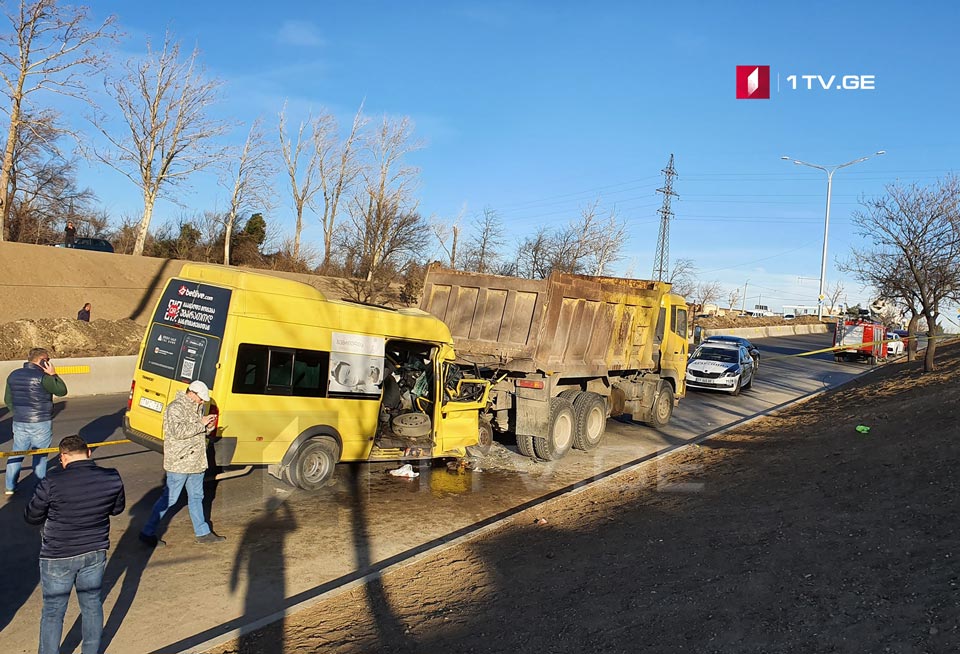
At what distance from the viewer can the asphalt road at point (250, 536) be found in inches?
199

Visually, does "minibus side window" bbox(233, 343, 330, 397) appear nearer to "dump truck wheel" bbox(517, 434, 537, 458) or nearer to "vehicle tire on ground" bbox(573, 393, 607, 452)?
"dump truck wheel" bbox(517, 434, 537, 458)

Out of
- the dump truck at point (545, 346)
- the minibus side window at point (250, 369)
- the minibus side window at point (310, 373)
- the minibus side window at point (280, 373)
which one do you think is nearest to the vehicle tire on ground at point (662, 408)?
the dump truck at point (545, 346)

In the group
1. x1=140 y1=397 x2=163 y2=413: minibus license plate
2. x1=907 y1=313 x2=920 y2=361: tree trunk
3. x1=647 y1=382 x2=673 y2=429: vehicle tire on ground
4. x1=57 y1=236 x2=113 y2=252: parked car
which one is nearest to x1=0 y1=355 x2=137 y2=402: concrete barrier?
x1=140 y1=397 x2=163 y2=413: minibus license plate

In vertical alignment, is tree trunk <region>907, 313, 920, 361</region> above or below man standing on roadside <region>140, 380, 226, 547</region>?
above

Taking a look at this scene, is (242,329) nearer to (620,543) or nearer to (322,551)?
(322,551)

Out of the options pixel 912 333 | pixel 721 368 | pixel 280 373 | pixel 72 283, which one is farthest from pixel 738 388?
pixel 72 283

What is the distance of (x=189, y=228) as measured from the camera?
39031 mm

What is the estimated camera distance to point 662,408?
14352 mm

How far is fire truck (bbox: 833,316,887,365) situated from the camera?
31.8 metres

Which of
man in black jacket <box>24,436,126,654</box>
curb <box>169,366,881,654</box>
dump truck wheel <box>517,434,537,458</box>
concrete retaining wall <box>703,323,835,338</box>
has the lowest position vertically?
curb <box>169,366,881,654</box>

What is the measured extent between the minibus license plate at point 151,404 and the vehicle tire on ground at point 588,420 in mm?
6585

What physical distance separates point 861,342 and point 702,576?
108 feet

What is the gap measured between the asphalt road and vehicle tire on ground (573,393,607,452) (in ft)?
0.84

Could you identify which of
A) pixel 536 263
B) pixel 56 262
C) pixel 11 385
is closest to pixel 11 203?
pixel 56 262
